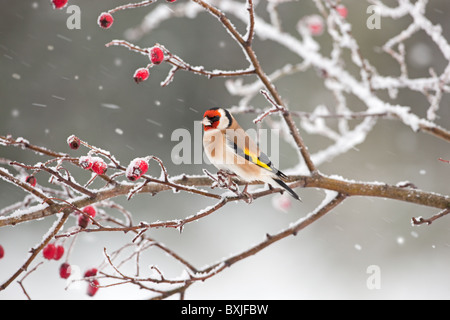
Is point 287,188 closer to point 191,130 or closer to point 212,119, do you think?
point 212,119

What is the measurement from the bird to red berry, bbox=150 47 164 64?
1.89ft

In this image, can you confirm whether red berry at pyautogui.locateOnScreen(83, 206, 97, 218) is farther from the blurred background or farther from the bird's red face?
the blurred background

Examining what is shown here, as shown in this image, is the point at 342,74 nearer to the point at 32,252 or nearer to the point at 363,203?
the point at 32,252

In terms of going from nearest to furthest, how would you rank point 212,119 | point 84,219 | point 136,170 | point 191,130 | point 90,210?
point 136,170, point 84,219, point 90,210, point 212,119, point 191,130

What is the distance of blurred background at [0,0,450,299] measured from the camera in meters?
6.72

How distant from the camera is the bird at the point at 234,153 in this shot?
6.36 ft

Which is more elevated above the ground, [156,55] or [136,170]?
[156,55]

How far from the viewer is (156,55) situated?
1585mm

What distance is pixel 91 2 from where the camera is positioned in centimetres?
777

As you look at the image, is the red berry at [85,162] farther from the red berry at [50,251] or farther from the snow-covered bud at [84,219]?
the red berry at [50,251]

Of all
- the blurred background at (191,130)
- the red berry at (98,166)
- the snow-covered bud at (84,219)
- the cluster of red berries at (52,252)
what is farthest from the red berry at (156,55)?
the blurred background at (191,130)

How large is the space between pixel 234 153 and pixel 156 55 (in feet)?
2.02

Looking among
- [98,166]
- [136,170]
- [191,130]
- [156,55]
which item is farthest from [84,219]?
[191,130]
